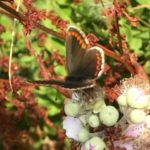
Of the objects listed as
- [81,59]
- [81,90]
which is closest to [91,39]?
[81,59]

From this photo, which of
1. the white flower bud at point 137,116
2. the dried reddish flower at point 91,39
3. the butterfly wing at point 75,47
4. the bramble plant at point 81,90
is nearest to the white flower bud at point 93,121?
the bramble plant at point 81,90

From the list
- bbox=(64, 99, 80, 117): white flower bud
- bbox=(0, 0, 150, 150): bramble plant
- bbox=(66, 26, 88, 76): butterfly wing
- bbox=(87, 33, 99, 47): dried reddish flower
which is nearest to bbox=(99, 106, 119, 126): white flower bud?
bbox=(0, 0, 150, 150): bramble plant

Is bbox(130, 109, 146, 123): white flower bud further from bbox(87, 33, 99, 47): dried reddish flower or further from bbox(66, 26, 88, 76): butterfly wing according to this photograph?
bbox(87, 33, 99, 47): dried reddish flower

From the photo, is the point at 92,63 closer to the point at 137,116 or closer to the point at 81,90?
the point at 81,90

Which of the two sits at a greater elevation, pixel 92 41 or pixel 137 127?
pixel 92 41

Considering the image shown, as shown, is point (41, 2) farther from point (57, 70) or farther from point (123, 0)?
point (123, 0)

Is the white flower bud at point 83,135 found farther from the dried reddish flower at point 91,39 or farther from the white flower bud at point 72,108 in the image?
the dried reddish flower at point 91,39

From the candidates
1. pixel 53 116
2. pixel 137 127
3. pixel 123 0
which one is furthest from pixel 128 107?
pixel 53 116
